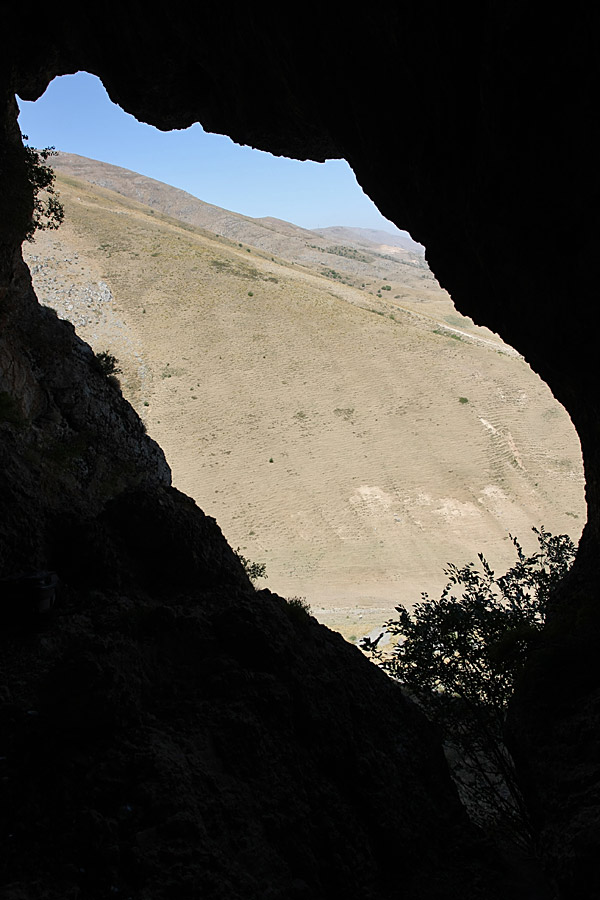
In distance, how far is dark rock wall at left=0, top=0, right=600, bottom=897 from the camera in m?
4.45

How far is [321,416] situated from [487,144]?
28.6 metres

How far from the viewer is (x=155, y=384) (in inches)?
1403

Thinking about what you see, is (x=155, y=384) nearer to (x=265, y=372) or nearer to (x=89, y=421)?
(x=265, y=372)

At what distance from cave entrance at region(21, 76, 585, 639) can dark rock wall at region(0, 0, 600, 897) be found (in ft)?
42.2

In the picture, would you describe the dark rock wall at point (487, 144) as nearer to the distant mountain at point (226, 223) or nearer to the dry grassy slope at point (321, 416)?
the dry grassy slope at point (321, 416)

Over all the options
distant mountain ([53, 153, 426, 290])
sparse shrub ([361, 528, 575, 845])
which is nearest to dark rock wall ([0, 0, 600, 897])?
sparse shrub ([361, 528, 575, 845])

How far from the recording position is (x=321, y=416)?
33844 mm

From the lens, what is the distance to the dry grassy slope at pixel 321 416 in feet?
81.7

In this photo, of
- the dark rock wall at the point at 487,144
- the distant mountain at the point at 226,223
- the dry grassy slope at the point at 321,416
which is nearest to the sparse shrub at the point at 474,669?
the dark rock wall at the point at 487,144

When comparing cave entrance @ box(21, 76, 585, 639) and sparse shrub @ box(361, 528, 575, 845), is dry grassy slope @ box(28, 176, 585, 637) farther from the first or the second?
sparse shrub @ box(361, 528, 575, 845)

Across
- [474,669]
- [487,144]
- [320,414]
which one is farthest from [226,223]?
[474,669]

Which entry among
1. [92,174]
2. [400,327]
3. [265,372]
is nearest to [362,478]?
[265,372]

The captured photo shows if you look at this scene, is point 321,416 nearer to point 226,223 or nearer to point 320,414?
point 320,414

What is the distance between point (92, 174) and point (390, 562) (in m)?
143
